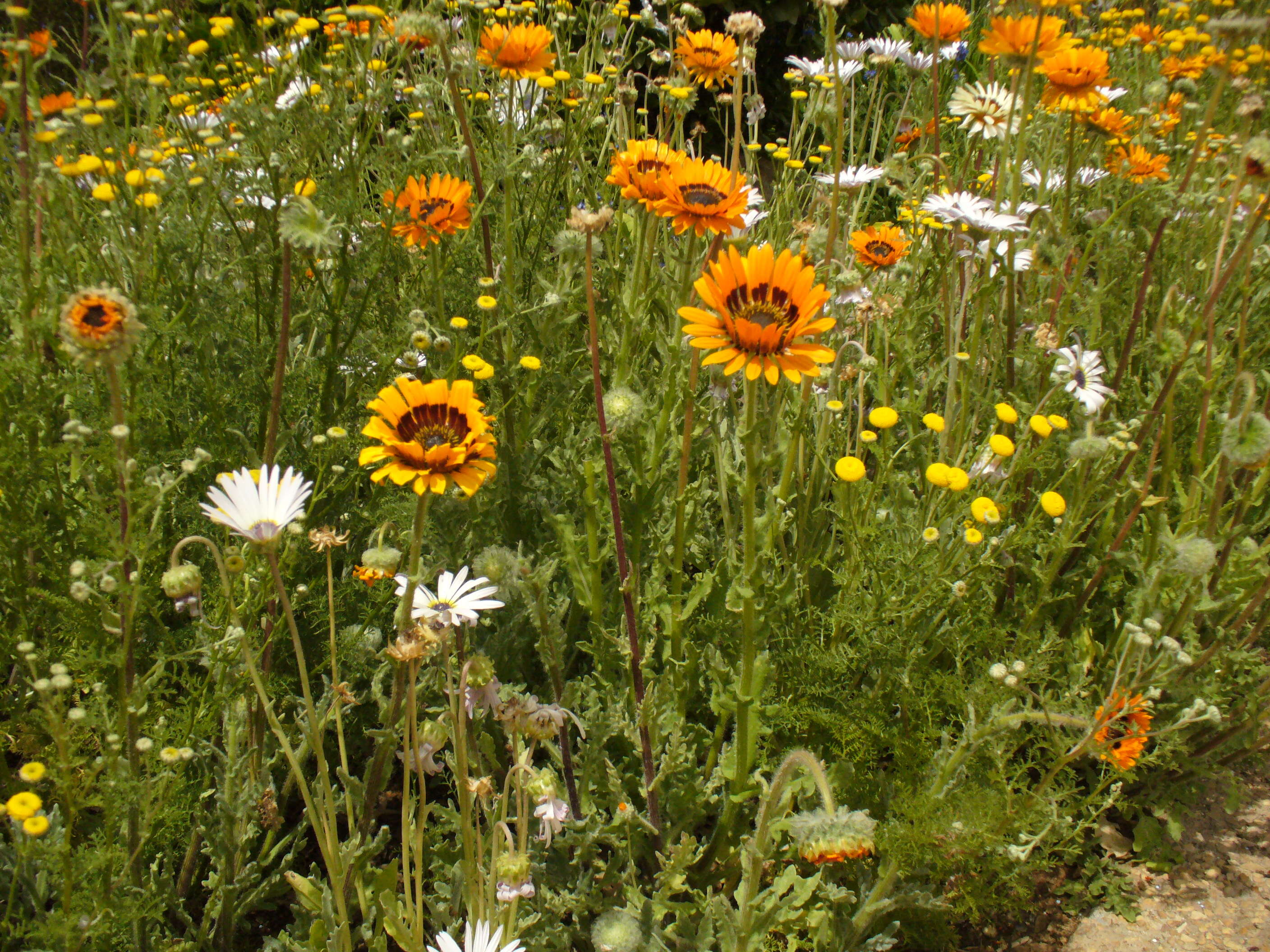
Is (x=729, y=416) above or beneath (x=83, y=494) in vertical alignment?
beneath

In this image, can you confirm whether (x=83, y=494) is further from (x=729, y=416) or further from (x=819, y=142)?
(x=819, y=142)

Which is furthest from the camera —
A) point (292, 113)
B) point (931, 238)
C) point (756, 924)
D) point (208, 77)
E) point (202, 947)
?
point (208, 77)

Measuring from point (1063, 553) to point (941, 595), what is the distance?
289 mm

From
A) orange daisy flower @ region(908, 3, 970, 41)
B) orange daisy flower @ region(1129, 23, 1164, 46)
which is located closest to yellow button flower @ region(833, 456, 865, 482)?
orange daisy flower @ region(908, 3, 970, 41)

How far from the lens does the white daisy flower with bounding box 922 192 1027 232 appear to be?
200 cm

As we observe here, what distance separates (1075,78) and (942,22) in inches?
28.3

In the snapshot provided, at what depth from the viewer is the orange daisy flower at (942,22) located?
257 cm

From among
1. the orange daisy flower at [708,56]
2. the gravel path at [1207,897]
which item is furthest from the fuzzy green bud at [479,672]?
the orange daisy flower at [708,56]

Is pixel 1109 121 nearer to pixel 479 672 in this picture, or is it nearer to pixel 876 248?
pixel 876 248

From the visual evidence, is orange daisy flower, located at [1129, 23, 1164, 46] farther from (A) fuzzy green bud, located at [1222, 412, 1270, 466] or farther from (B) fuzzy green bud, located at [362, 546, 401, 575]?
(B) fuzzy green bud, located at [362, 546, 401, 575]

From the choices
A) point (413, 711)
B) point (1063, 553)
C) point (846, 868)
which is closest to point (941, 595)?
point (1063, 553)

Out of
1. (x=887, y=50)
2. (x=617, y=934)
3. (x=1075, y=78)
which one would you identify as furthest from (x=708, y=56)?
(x=617, y=934)

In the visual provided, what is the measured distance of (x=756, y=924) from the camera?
1602 mm

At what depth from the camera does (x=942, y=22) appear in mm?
2756
